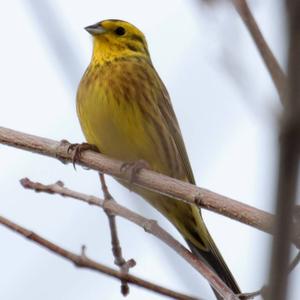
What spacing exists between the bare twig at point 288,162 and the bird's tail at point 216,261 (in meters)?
2.87

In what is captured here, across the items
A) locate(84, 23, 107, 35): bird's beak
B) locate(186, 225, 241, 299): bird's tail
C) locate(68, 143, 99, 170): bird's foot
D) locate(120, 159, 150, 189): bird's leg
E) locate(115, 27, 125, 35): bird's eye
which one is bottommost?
locate(186, 225, 241, 299): bird's tail

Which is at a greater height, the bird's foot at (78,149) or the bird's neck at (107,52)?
the bird's neck at (107,52)

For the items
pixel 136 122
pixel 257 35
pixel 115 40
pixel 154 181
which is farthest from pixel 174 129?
pixel 257 35

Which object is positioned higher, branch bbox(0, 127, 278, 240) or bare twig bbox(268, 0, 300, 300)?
branch bbox(0, 127, 278, 240)

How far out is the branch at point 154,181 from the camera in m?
2.55

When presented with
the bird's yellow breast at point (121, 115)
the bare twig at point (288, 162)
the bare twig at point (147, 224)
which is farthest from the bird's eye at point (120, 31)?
the bare twig at point (288, 162)

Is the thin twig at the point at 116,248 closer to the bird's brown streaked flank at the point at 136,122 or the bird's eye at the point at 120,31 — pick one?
the bird's brown streaked flank at the point at 136,122

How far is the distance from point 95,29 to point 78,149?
52.0 inches

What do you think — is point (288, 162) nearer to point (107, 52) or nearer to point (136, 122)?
point (136, 122)

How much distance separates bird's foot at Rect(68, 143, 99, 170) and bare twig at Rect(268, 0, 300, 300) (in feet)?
9.88

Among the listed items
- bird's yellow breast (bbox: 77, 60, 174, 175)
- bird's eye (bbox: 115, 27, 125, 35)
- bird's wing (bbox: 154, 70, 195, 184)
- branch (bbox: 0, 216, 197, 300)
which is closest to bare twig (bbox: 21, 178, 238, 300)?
branch (bbox: 0, 216, 197, 300)

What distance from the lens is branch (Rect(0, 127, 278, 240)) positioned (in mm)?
2551

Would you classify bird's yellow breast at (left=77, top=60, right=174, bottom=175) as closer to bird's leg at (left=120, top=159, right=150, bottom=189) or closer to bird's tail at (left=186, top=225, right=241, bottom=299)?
bird's leg at (left=120, top=159, right=150, bottom=189)

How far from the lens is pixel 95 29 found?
4742mm
